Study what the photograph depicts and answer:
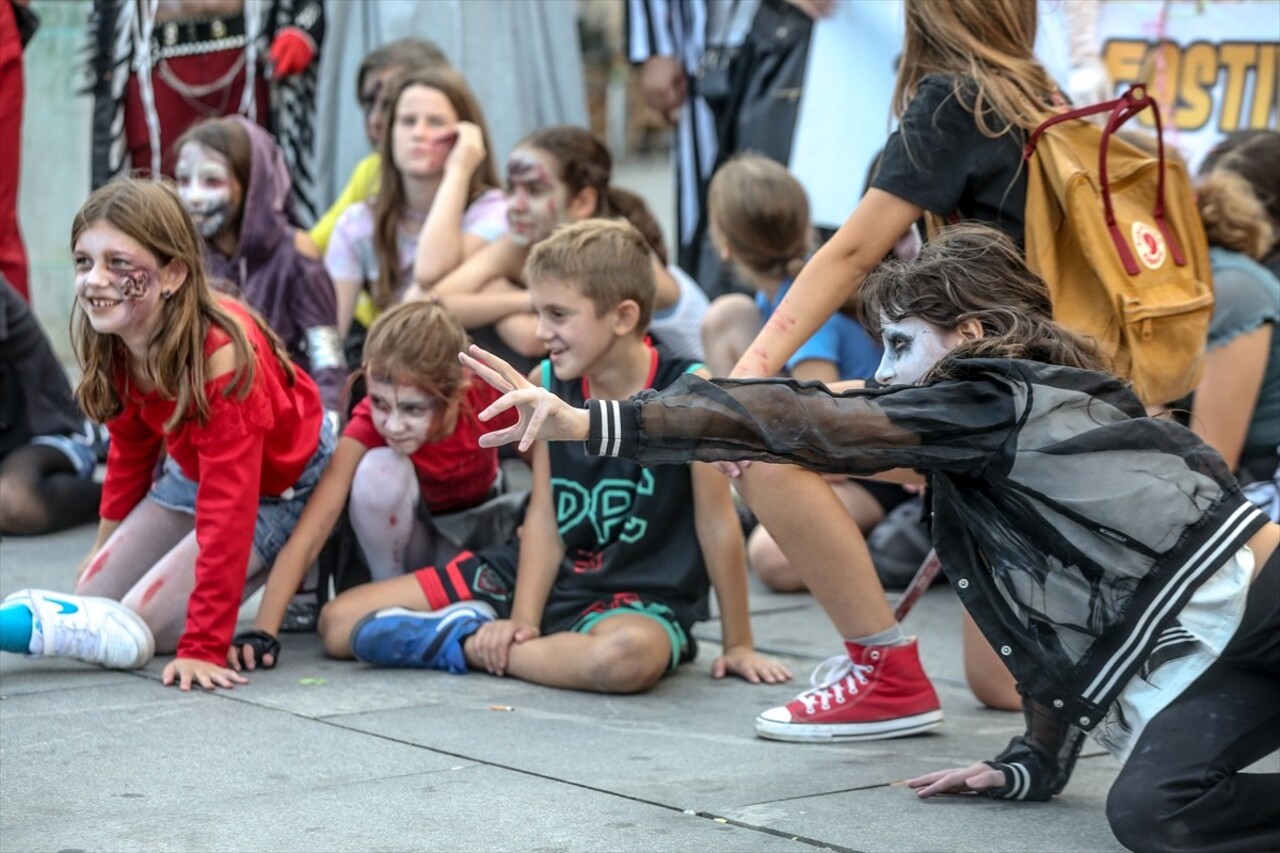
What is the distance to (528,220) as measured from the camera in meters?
5.26

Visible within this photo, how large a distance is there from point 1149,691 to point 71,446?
3.80m

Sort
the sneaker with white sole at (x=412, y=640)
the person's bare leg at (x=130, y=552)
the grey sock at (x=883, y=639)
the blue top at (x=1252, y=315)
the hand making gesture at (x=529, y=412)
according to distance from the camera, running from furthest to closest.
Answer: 1. the blue top at (x=1252, y=315)
2. the person's bare leg at (x=130, y=552)
3. the sneaker with white sole at (x=412, y=640)
4. the grey sock at (x=883, y=639)
5. the hand making gesture at (x=529, y=412)

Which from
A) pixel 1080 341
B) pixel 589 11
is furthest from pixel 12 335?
pixel 589 11

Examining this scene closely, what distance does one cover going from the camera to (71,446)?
17.7 feet

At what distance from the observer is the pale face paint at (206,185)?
5.19 meters

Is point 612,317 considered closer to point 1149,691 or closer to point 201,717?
point 201,717

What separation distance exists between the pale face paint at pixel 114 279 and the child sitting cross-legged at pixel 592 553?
0.86 m

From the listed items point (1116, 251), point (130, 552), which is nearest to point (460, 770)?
point (130, 552)

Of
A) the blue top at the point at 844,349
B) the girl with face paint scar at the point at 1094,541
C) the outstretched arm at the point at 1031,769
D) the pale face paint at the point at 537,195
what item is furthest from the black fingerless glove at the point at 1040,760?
the pale face paint at the point at 537,195

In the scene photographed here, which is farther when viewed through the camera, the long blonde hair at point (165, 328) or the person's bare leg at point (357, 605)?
the person's bare leg at point (357, 605)

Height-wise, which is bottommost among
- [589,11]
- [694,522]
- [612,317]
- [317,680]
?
[317,680]

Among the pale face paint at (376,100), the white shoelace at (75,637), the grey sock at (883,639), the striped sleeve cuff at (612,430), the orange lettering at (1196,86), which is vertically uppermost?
the orange lettering at (1196,86)

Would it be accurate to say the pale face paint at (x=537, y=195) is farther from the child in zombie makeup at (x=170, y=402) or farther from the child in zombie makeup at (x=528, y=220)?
the child in zombie makeup at (x=170, y=402)

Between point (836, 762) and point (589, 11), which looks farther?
point (589, 11)
